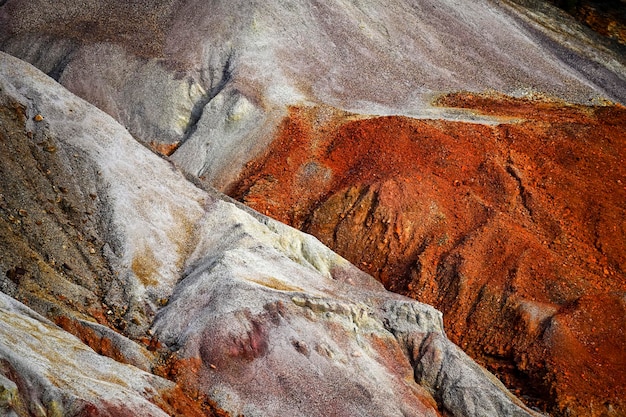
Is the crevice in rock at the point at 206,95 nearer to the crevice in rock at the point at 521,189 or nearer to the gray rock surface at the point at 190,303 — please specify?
the gray rock surface at the point at 190,303

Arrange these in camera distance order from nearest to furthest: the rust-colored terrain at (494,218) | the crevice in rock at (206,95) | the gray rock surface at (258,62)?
the rust-colored terrain at (494,218) < the gray rock surface at (258,62) < the crevice in rock at (206,95)

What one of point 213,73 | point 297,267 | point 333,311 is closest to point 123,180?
point 297,267

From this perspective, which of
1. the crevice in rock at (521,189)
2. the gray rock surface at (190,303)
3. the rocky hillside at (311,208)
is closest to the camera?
the gray rock surface at (190,303)

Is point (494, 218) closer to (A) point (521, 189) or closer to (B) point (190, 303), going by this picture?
(A) point (521, 189)

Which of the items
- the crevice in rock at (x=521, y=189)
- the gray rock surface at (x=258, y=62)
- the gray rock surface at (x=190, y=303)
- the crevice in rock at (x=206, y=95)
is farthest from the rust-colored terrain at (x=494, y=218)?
the crevice in rock at (x=206, y=95)

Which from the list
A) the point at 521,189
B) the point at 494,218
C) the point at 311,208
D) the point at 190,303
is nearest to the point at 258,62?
the point at 311,208

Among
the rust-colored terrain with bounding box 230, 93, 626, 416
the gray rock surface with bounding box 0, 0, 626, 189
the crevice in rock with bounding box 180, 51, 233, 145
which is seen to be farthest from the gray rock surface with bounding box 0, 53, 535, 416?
the crevice in rock with bounding box 180, 51, 233, 145

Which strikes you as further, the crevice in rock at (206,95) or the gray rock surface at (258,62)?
the crevice in rock at (206,95)

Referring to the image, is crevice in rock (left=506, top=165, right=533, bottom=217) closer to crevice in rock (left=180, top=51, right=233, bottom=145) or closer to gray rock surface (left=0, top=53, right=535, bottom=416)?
gray rock surface (left=0, top=53, right=535, bottom=416)

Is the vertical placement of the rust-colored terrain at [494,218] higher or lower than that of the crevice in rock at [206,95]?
higher
